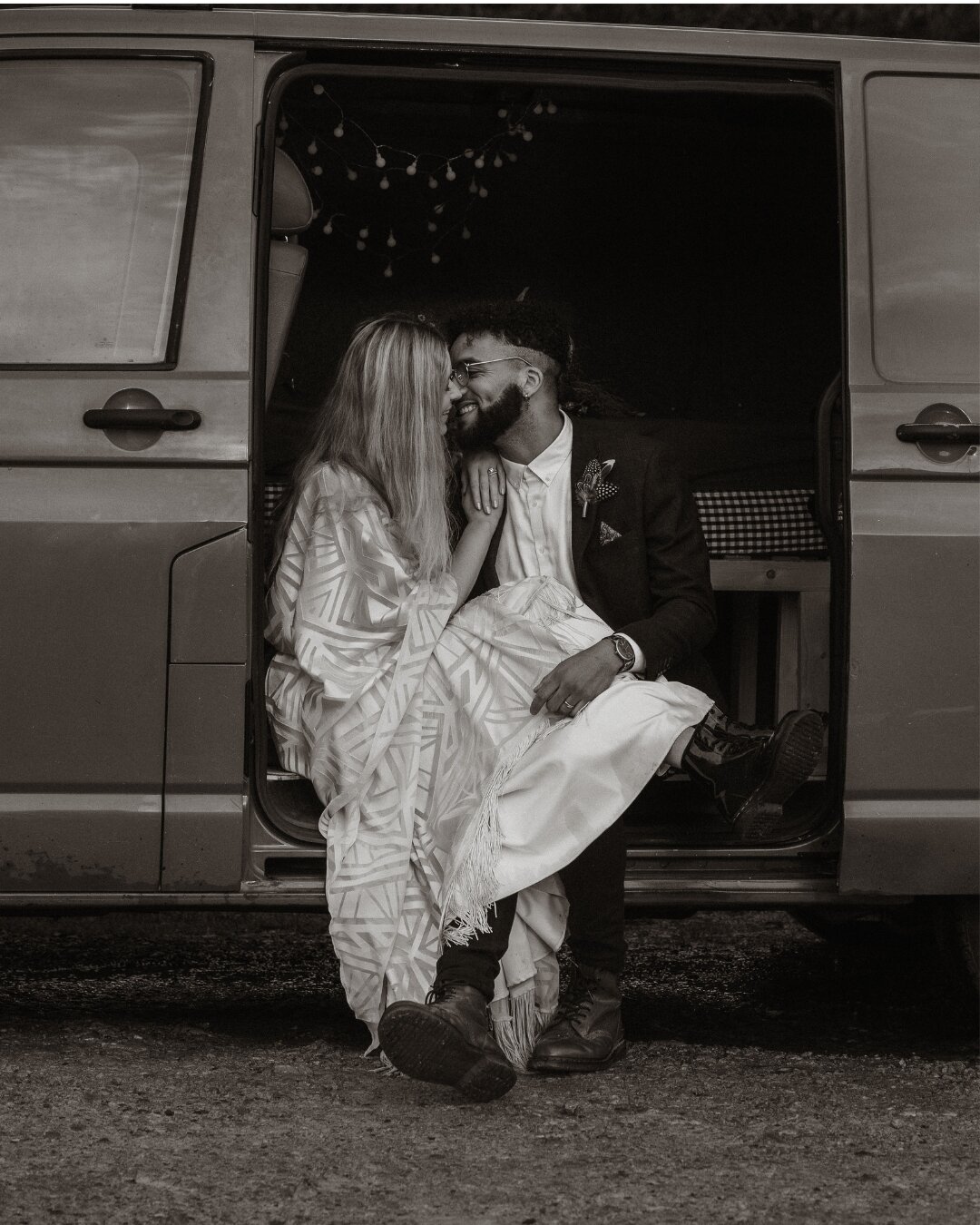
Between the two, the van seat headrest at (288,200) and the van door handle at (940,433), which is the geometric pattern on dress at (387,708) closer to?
the van seat headrest at (288,200)

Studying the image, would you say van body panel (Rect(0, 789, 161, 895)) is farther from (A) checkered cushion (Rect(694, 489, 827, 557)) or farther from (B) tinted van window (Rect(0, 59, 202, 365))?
(A) checkered cushion (Rect(694, 489, 827, 557))

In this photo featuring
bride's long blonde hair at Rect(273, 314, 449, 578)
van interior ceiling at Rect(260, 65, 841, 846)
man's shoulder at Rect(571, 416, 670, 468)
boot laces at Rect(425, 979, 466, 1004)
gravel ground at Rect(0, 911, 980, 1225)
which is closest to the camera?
gravel ground at Rect(0, 911, 980, 1225)

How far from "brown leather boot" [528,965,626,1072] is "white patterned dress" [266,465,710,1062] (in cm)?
7

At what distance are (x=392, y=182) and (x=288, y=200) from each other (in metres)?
1.84

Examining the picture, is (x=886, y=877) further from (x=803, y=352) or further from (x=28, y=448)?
(x=803, y=352)

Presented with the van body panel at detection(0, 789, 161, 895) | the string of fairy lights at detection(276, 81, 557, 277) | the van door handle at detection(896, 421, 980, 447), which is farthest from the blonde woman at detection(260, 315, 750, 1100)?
the string of fairy lights at detection(276, 81, 557, 277)

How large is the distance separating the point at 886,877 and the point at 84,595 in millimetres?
1720

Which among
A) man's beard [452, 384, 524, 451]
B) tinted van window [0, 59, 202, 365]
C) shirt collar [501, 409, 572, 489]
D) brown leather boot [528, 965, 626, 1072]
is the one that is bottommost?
brown leather boot [528, 965, 626, 1072]

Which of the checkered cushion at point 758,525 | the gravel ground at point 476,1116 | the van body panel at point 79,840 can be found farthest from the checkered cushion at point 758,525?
the van body panel at point 79,840

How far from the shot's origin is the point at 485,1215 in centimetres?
231

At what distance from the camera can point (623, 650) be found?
10.2 feet

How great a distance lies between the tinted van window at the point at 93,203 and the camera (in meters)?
2.99

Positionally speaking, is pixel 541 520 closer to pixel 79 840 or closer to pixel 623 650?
pixel 623 650

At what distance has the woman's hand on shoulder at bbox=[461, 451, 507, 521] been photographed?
339cm
